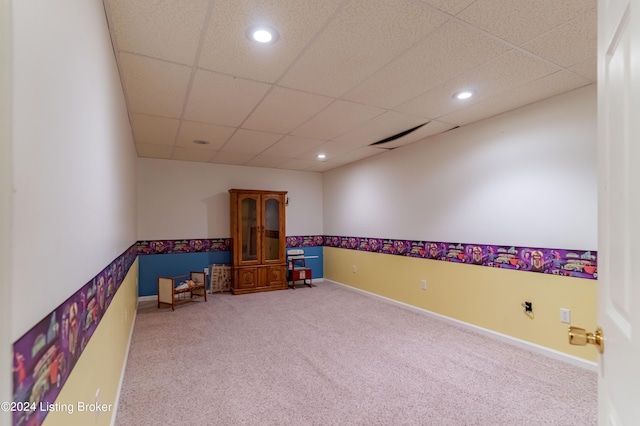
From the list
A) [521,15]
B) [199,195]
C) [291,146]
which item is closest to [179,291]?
[199,195]

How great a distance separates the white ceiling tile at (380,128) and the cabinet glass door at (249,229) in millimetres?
2242

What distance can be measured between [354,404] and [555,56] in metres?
2.75

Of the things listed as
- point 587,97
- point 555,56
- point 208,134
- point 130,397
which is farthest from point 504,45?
point 130,397

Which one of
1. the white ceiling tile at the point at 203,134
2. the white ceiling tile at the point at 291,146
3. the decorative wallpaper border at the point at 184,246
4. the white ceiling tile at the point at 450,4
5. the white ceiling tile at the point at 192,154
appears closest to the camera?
the white ceiling tile at the point at 450,4

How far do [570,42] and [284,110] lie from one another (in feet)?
7.20

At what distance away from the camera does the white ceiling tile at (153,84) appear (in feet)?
6.77

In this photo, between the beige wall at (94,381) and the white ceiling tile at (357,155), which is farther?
the white ceiling tile at (357,155)

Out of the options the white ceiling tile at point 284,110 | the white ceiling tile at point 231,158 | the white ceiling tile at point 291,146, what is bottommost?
the white ceiling tile at point 231,158

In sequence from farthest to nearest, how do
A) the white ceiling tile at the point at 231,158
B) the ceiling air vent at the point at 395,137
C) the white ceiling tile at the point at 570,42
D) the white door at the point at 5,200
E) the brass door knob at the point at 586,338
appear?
the white ceiling tile at the point at 231,158
the ceiling air vent at the point at 395,137
the white ceiling tile at the point at 570,42
the brass door knob at the point at 586,338
the white door at the point at 5,200

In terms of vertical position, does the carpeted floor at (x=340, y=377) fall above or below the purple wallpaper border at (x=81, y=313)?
below

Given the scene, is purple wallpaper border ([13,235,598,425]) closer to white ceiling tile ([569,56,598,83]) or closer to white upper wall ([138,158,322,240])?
white ceiling tile ([569,56,598,83])

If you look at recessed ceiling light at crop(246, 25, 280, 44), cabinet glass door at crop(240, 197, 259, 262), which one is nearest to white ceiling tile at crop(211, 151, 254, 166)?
cabinet glass door at crop(240, 197, 259, 262)

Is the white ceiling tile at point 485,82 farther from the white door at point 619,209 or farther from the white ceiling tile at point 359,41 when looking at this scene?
the white door at point 619,209

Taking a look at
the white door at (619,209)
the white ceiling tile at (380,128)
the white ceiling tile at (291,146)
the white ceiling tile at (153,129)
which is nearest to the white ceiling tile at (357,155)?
the white ceiling tile at (380,128)
